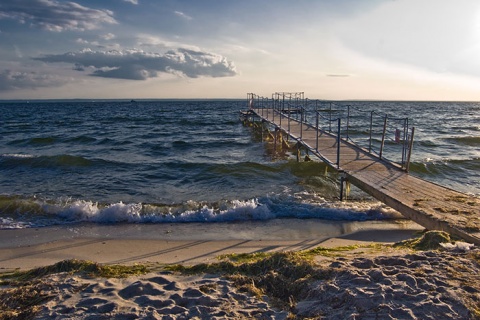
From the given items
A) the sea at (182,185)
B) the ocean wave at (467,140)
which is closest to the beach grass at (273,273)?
the sea at (182,185)

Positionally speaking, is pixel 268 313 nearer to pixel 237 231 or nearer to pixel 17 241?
pixel 237 231

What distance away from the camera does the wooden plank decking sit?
5922 millimetres

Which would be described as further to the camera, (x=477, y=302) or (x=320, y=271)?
(x=320, y=271)

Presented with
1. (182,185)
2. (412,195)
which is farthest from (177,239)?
(182,185)

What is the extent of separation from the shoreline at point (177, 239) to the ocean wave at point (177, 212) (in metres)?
A: 0.29

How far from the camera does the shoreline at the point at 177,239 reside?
243 inches

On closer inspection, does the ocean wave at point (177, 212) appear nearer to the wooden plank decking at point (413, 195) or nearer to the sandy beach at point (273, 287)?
the wooden plank decking at point (413, 195)

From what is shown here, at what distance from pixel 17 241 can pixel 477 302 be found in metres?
7.34

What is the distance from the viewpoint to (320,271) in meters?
4.34

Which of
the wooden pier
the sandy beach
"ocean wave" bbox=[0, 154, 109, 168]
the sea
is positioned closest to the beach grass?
the sandy beach

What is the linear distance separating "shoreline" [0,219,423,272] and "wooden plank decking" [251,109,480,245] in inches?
27.7

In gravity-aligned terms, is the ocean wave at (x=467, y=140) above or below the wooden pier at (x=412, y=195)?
below

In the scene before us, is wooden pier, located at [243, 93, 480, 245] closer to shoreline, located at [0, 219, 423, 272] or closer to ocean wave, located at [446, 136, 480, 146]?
shoreline, located at [0, 219, 423, 272]

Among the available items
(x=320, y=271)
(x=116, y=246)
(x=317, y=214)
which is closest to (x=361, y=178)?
(x=317, y=214)
